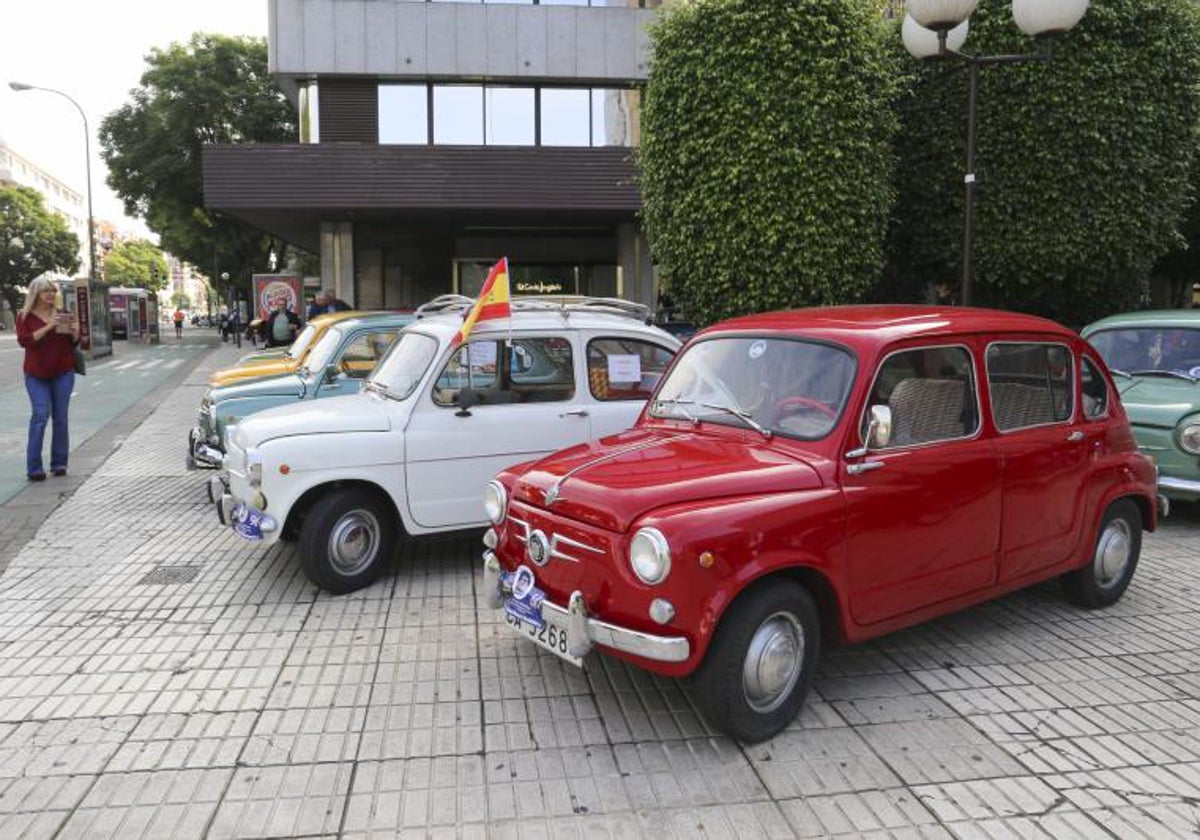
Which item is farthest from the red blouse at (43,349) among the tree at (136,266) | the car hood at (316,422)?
the tree at (136,266)

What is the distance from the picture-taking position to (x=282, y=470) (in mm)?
5434

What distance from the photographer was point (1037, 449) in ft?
15.1

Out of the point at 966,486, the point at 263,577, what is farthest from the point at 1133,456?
the point at 263,577

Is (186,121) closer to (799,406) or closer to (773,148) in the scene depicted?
(773,148)

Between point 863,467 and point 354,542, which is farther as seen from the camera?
point 354,542

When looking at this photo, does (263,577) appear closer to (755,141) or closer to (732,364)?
(732,364)

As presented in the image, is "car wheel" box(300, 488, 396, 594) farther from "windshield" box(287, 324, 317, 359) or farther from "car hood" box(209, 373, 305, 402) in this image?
"windshield" box(287, 324, 317, 359)

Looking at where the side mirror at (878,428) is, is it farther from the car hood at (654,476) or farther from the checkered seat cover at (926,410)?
the car hood at (654,476)

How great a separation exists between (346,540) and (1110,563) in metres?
4.59

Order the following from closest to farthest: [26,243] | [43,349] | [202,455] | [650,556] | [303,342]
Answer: [650,556]
[202,455]
[43,349]
[303,342]
[26,243]

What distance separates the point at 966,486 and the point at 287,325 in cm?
1384

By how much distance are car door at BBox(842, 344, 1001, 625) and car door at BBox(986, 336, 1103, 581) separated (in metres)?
0.15

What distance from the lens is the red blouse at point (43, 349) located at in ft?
29.4

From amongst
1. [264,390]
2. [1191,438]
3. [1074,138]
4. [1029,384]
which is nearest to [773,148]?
[1074,138]
